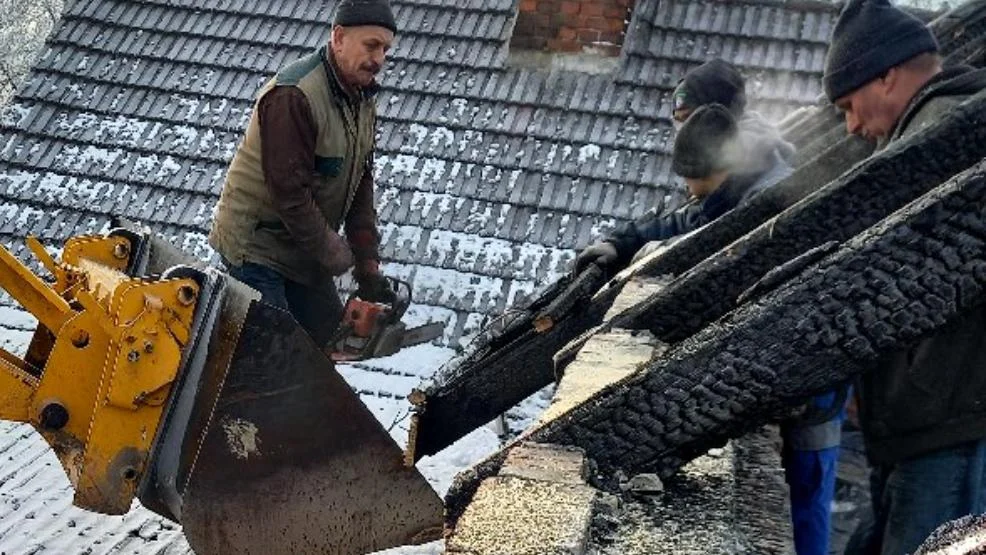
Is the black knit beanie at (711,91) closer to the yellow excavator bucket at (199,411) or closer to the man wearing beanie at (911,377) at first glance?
the man wearing beanie at (911,377)

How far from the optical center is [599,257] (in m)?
3.89

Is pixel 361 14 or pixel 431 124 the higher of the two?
pixel 431 124

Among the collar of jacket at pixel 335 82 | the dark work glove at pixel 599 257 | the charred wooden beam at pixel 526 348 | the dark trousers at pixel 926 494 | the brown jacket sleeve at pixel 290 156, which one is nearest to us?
the dark trousers at pixel 926 494

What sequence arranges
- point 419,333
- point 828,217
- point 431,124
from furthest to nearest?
1. point 431,124
2. point 419,333
3. point 828,217

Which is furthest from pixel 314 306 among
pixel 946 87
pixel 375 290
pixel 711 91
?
pixel 946 87

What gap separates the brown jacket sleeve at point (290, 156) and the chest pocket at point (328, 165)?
0.07m

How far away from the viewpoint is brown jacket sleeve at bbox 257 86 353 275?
3.56 metres

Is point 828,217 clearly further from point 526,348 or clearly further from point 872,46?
point 526,348

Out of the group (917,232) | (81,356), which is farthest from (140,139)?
(917,232)

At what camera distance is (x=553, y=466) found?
195cm

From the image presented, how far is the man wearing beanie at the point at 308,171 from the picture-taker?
11.8 ft

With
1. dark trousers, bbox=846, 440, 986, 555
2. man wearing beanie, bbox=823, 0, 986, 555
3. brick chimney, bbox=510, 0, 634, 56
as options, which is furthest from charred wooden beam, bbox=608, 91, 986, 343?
brick chimney, bbox=510, 0, 634, 56

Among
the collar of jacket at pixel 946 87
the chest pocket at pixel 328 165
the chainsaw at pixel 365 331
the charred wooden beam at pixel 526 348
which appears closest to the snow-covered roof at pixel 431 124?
the chainsaw at pixel 365 331

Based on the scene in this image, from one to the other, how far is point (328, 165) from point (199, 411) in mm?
1423
